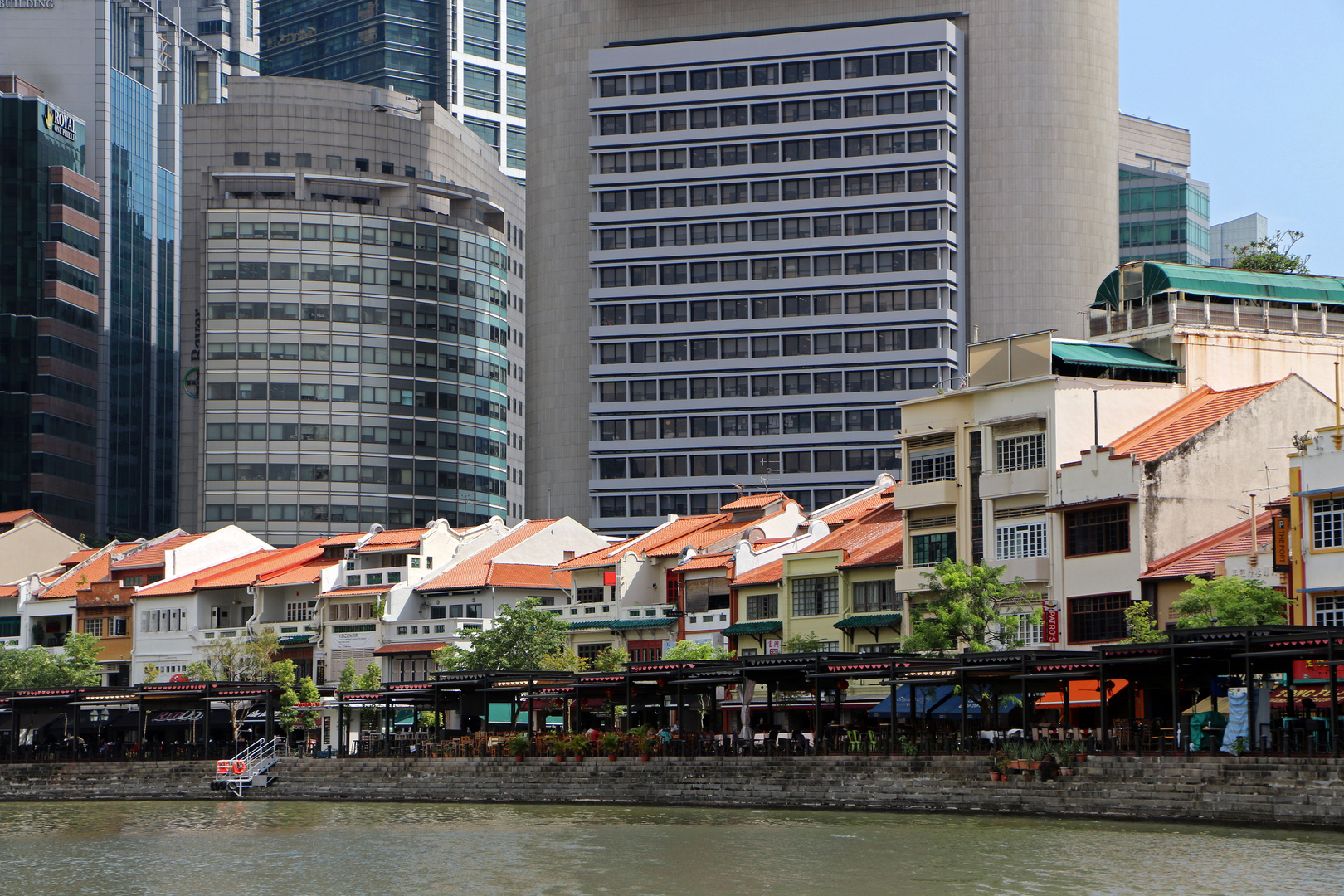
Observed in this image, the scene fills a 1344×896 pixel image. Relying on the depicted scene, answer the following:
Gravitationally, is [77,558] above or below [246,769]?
above

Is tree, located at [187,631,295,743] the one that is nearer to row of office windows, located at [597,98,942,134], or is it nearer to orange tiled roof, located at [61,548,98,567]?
orange tiled roof, located at [61,548,98,567]

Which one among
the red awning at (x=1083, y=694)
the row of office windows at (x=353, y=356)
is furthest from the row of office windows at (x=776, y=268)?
the red awning at (x=1083, y=694)

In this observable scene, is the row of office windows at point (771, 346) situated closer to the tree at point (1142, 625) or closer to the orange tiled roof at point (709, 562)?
the orange tiled roof at point (709, 562)

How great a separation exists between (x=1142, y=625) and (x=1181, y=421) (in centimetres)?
1384

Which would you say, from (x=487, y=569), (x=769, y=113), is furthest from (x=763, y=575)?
(x=769, y=113)

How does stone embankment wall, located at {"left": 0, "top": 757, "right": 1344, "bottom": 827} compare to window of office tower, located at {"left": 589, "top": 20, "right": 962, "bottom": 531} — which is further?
window of office tower, located at {"left": 589, "top": 20, "right": 962, "bottom": 531}

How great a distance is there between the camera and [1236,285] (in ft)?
323

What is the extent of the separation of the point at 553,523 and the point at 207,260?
6605 cm

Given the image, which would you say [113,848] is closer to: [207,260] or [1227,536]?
[1227,536]

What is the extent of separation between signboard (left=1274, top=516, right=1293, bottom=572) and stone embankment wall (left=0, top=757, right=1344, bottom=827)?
13.2 meters

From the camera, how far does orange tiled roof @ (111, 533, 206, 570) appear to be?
444ft

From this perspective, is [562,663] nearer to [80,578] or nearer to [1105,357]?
[1105,357]

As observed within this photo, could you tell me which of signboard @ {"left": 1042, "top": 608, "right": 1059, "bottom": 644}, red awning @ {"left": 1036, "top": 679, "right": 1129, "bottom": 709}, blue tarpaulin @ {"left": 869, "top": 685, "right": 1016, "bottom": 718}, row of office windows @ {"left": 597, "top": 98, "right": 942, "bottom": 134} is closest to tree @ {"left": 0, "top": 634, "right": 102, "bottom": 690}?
blue tarpaulin @ {"left": 869, "top": 685, "right": 1016, "bottom": 718}

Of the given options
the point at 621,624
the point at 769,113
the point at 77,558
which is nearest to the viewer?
the point at 621,624
